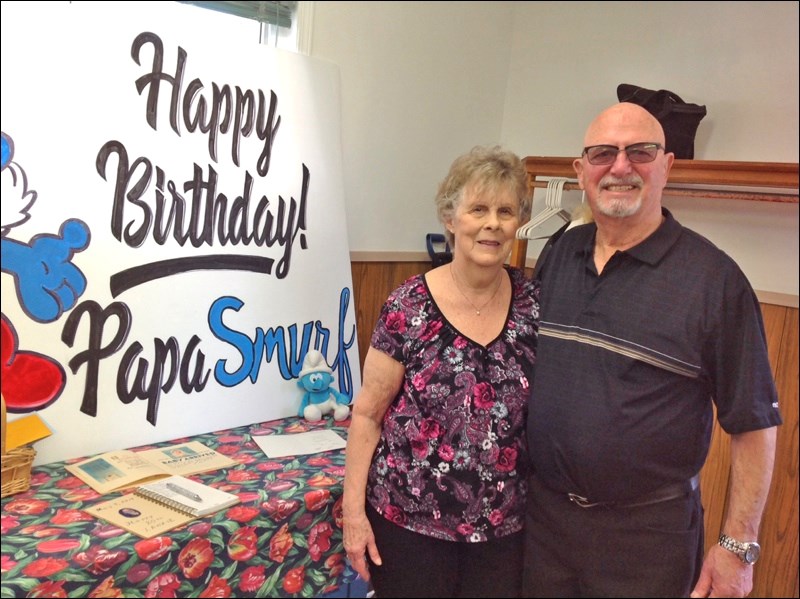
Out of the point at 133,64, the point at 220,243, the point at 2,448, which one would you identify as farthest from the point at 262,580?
the point at 133,64

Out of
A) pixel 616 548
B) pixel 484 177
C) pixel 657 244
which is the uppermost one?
pixel 484 177

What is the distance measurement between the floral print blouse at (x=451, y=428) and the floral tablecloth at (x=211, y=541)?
28 cm

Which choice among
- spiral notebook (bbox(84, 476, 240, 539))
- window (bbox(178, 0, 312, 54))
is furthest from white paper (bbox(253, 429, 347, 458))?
window (bbox(178, 0, 312, 54))

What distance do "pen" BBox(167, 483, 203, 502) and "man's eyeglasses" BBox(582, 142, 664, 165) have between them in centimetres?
111

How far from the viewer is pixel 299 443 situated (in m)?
1.71

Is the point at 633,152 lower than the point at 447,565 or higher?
higher

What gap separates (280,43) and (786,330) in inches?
68.4

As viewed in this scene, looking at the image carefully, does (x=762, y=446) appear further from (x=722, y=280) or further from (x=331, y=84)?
(x=331, y=84)

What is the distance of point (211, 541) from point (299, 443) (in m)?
0.41

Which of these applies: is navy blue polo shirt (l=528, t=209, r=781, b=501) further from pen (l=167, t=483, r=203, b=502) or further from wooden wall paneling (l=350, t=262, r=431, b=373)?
wooden wall paneling (l=350, t=262, r=431, b=373)

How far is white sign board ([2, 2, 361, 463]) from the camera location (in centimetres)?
135

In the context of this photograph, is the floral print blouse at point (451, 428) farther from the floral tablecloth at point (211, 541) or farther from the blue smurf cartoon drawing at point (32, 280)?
the blue smurf cartoon drawing at point (32, 280)

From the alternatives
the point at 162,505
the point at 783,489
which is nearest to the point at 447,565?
the point at 162,505

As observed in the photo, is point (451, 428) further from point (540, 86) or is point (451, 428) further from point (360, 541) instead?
point (540, 86)
